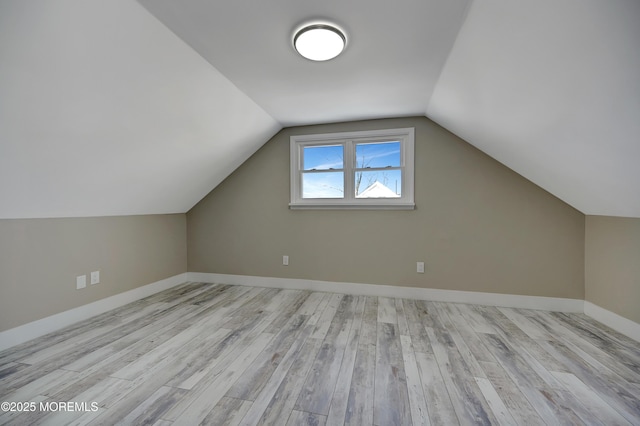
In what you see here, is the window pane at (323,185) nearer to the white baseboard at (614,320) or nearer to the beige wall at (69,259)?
the beige wall at (69,259)

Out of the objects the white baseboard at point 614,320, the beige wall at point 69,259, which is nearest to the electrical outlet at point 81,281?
the beige wall at point 69,259

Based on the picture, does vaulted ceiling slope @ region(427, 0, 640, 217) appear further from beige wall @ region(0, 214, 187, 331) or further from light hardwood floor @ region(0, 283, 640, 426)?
beige wall @ region(0, 214, 187, 331)

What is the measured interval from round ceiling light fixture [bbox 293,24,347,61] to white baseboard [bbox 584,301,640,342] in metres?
3.26

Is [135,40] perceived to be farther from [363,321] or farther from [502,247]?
[502,247]

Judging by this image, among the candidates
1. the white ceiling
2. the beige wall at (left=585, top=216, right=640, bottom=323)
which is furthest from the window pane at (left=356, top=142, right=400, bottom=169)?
the beige wall at (left=585, top=216, right=640, bottom=323)

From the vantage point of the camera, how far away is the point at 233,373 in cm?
174

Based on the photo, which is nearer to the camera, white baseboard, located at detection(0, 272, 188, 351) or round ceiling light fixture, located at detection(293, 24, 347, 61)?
round ceiling light fixture, located at detection(293, 24, 347, 61)

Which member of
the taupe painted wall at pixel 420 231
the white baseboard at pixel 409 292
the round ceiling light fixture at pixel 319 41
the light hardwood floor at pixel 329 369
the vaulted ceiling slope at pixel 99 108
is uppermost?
the round ceiling light fixture at pixel 319 41

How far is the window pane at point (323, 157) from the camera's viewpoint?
3551 millimetres

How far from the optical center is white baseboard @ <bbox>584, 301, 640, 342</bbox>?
2.18 metres

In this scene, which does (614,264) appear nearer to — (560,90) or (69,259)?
(560,90)

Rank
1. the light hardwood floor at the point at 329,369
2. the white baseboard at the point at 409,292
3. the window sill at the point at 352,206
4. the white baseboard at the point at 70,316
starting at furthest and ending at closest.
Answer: the window sill at the point at 352,206
the white baseboard at the point at 409,292
the white baseboard at the point at 70,316
the light hardwood floor at the point at 329,369

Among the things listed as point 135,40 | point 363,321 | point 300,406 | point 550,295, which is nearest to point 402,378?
point 300,406

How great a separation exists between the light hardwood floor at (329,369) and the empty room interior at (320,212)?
2 cm
